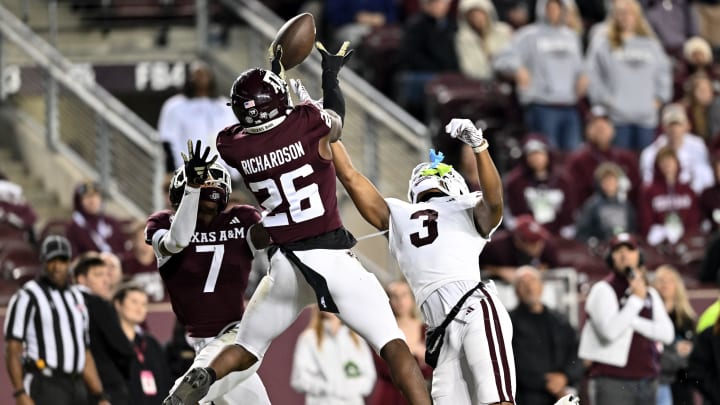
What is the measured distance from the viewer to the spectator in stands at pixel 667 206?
14.2 m

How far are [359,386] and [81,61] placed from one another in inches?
185

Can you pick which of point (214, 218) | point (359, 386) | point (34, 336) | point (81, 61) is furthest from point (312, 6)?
point (214, 218)

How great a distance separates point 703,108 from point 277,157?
8.16 metres

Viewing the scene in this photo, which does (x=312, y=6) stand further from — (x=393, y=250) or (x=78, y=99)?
(x=393, y=250)

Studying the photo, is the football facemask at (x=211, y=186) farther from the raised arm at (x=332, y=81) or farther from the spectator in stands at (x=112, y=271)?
the spectator in stands at (x=112, y=271)

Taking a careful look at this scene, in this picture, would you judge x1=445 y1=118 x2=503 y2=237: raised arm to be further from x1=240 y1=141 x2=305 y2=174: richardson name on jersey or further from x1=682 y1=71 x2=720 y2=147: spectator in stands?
x1=682 y1=71 x2=720 y2=147: spectator in stands

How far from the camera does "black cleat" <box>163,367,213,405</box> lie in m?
8.21

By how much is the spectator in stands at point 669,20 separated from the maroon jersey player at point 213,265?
8637mm

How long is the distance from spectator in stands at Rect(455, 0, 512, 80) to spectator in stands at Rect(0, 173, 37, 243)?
4277mm

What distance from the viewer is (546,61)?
15.1 metres

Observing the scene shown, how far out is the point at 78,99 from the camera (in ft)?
47.9

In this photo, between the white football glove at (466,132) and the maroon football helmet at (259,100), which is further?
the white football glove at (466,132)

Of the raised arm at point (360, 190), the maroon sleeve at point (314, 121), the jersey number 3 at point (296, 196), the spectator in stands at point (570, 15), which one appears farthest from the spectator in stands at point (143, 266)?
the spectator in stands at point (570, 15)

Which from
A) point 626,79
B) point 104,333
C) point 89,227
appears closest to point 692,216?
point 626,79
